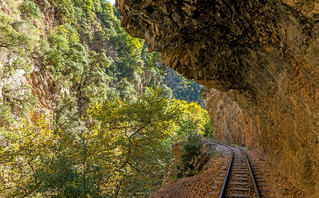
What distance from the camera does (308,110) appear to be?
4695 mm

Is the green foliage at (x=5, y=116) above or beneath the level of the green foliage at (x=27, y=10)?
beneath

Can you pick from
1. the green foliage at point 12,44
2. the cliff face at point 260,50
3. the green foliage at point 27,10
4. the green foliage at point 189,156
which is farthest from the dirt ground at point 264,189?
the green foliage at point 27,10

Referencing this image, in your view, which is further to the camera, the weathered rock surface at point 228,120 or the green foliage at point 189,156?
the weathered rock surface at point 228,120

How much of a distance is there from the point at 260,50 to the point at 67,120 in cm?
1968

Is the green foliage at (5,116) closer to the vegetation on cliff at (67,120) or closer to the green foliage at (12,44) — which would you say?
A: the vegetation on cliff at (67,120)

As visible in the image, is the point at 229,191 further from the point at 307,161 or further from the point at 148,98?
the point at 148,98

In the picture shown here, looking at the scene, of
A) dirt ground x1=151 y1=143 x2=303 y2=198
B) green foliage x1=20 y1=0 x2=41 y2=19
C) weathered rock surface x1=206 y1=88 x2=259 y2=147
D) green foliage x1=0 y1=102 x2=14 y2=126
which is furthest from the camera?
weathered rock surface x1=206 y1=88 x2=259 y2=147

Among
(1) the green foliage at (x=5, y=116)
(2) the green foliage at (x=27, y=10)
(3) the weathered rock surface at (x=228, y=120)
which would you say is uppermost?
(2) the green foliage at (x=27, y=10)

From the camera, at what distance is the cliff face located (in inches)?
151

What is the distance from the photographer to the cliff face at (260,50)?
3.82 meters

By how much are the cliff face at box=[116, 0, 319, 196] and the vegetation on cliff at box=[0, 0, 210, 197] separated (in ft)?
11.5

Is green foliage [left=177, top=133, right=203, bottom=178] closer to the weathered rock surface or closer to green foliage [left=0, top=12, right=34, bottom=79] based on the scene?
the weathered rock surface

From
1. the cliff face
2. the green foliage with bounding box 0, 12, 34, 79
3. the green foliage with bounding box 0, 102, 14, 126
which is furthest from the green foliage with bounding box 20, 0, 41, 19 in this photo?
the cliff face

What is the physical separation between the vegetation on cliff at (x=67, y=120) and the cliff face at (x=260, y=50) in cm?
349
